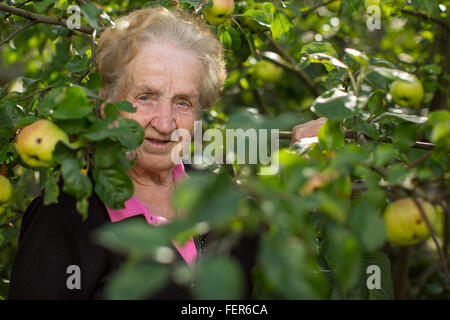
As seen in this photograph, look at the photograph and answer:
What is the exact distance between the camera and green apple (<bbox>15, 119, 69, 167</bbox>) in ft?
3.67

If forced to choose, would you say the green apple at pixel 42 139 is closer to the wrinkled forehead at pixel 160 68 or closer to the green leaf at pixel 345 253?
the wrinkled forehead at pixel 160 68

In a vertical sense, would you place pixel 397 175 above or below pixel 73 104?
below

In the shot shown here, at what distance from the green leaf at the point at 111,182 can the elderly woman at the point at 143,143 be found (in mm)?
328

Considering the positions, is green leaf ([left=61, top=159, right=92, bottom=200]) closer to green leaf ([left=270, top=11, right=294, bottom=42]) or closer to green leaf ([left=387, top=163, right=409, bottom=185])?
green leaf ([left=387, top=163, right=409, bottom=185])

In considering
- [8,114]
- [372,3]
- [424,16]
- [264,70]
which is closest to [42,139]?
[8,114]

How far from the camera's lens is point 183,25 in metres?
1.67

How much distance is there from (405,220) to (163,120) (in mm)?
803

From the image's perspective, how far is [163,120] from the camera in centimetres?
156

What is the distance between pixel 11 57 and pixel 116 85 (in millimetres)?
2324

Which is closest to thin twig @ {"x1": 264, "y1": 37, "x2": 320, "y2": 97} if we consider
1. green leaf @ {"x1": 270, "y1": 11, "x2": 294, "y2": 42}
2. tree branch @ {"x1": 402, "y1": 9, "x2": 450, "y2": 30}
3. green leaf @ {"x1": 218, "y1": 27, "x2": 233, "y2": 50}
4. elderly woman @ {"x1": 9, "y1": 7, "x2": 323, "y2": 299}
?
tree branch @ {"x1": 402, "y1": 9, "x2": 450, "y2": 30}

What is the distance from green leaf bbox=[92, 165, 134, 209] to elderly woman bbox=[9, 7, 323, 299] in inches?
12.9

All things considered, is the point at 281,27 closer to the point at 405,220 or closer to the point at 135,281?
the point at 405,220

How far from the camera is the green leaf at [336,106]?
3.53ft
